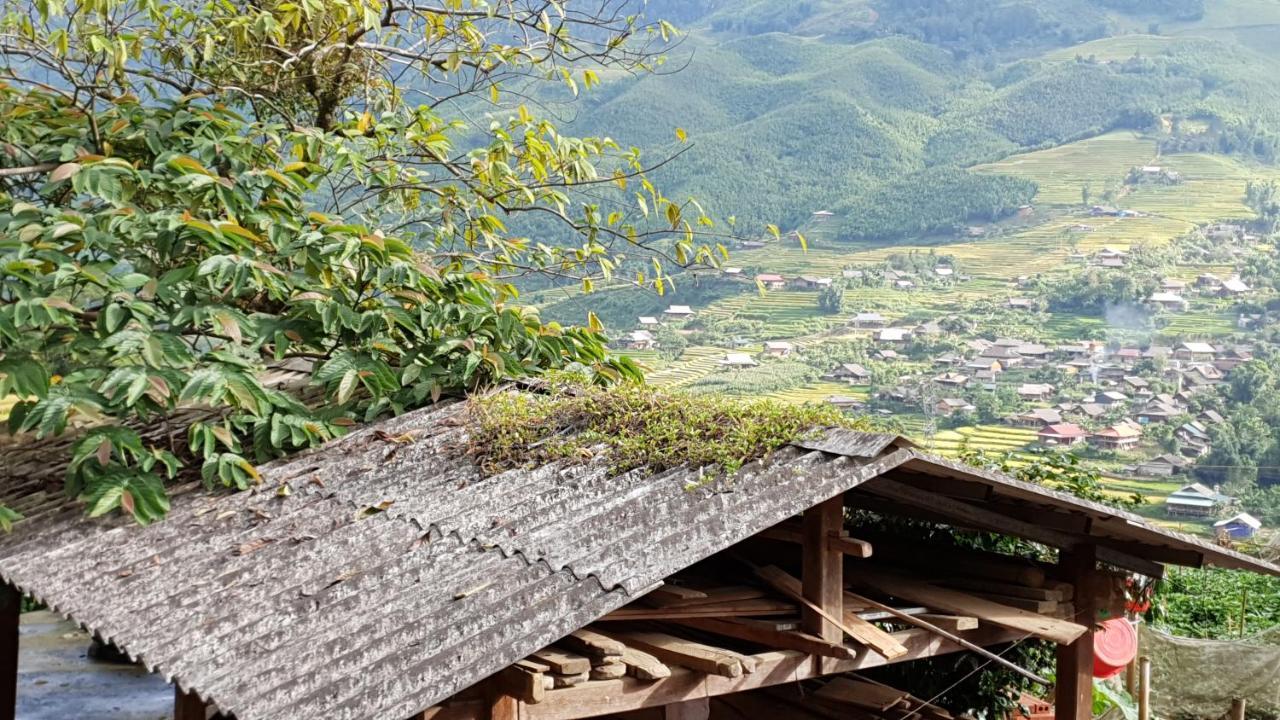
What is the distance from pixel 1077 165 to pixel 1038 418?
2488 centimetres

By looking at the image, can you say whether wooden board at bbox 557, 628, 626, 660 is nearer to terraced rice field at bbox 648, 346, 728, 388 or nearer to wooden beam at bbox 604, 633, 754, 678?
wooden beam at bbox 604, 633, 754, 678

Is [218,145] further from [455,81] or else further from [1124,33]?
[1124,33]

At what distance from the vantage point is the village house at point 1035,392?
3481cm

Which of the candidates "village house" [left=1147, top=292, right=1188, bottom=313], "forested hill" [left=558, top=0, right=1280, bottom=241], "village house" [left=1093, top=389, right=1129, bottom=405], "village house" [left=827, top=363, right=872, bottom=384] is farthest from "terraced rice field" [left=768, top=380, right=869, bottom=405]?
"village house" [left=1147, top=292, right=1188, bottom=313]

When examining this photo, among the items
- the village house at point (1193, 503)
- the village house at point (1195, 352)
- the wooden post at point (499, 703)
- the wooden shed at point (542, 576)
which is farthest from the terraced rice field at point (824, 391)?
the wooden post at point (499, 703)

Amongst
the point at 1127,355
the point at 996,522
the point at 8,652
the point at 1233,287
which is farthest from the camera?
the point at 1233,287

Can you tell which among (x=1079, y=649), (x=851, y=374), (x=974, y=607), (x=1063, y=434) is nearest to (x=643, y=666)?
(x=974, y=607)

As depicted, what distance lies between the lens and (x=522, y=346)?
667 cm

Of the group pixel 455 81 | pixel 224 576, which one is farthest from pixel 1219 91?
pixel 224 576

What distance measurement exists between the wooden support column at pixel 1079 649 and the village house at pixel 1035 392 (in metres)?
30.2

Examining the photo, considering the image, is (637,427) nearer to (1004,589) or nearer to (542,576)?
(542,576)

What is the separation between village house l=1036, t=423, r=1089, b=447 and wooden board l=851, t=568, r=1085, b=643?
26.0 m

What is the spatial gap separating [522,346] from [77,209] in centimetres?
235

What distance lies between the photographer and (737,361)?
111 ft
